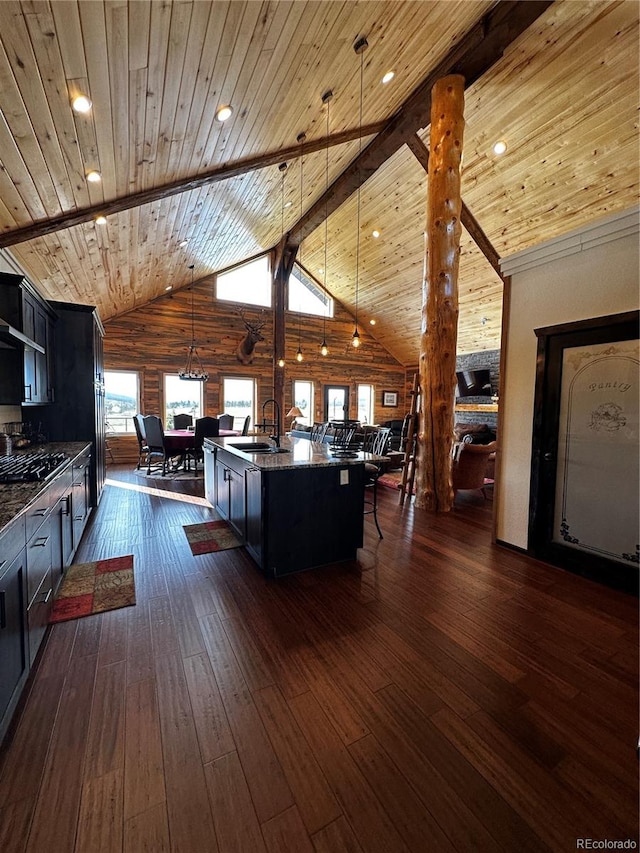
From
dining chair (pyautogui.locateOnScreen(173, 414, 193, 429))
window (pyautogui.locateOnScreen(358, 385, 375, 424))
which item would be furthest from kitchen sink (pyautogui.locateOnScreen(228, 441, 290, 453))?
window (pyautogui.locateOnScreen(358, 385, 375, 424))

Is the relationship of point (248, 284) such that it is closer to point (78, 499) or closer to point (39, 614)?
point (78, 499)

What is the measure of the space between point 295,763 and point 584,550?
2.75 m

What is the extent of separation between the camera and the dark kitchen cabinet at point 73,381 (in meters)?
3.93

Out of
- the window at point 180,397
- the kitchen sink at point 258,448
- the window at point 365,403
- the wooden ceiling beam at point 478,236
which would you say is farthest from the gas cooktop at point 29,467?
the window at point 365,403

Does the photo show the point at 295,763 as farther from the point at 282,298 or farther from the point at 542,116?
the point at 282,298

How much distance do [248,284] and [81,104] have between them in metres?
7.02

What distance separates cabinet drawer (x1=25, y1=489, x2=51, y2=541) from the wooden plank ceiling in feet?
7.79

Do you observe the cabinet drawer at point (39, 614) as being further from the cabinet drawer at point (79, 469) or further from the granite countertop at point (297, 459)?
the granite countertop at point (297, 459)

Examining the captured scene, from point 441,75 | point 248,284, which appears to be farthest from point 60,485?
point 248,284

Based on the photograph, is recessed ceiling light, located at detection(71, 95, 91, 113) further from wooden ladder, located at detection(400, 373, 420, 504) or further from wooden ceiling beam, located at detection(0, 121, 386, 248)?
wooden ladder, located at detection(400, 373, 420, 504)

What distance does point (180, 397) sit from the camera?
8.52 m

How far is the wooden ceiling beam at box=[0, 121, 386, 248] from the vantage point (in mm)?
3330

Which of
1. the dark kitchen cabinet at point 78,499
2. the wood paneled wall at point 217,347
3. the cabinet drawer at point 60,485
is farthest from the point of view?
the wood paneled wall at point 217,347

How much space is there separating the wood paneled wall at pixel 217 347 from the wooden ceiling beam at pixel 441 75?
3341mm
